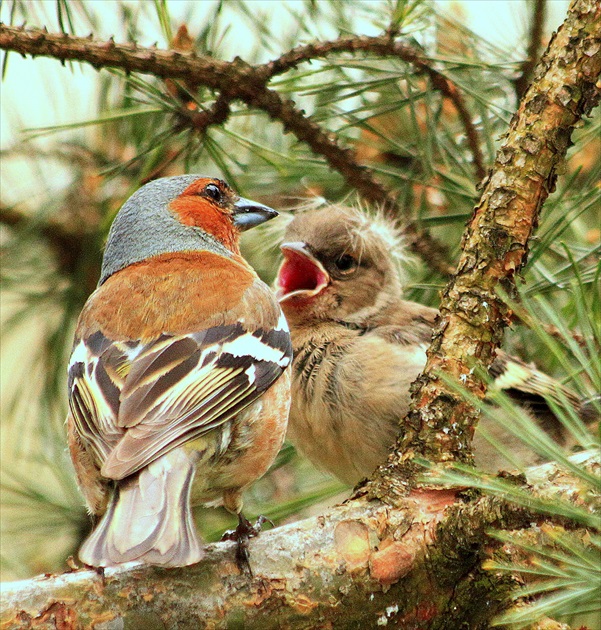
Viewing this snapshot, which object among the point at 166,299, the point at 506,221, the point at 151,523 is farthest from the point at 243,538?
the point at 506,221

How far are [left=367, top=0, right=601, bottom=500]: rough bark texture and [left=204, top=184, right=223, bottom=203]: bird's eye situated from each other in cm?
158

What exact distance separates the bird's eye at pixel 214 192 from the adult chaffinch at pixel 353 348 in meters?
0.52

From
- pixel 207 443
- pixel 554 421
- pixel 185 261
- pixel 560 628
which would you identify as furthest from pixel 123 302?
pixel 554 421

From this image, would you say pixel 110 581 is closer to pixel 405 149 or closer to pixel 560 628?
pixel 560 628

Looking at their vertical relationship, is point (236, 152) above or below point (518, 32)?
below

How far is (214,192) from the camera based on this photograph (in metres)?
4.09

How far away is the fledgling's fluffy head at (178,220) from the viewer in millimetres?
3750

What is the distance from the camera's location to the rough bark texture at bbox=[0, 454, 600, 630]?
2.25 m

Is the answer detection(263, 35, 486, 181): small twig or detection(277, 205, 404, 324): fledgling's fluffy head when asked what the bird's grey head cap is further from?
detection(263, 35, 486, 181): small twig

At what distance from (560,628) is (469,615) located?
314 millimetres

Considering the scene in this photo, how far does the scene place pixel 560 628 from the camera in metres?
2.20

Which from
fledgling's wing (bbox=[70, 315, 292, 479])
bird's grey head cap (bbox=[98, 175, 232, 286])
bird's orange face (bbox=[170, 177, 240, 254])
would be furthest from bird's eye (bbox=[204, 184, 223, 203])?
fledgling's wing (bbox=[70, 315, 292, 479])

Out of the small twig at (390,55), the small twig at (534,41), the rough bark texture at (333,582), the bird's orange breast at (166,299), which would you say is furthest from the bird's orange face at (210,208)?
the rough bark texture at (333,582)

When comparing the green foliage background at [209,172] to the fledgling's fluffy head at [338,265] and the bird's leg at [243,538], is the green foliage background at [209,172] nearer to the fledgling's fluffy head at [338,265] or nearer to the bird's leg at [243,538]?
the fledgling's fluffy head at [338,265]
